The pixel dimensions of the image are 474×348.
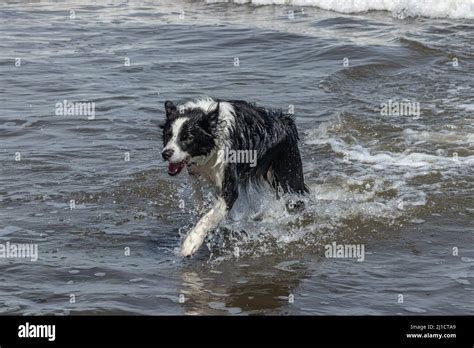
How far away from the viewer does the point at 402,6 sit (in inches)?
784

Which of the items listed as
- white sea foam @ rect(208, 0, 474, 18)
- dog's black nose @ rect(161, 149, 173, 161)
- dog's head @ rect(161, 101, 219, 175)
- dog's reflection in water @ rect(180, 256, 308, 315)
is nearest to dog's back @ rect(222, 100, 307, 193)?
dog's head @ rect(161, 101, 219, 175)

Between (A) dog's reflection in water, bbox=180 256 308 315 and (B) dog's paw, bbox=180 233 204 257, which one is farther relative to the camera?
(B) dog's paw, bbox=180 233 204 257

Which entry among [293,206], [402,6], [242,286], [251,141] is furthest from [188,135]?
[402,6]

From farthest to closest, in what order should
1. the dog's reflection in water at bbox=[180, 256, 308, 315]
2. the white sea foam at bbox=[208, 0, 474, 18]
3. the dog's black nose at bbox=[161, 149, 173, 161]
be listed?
the white sea foam at bbox=[208, 0, 474, 18]
the dog's black nose at bbox=[161, 149, 173, 161]
the dog's reflection in water at bbox=[180, 256, 308, 315]

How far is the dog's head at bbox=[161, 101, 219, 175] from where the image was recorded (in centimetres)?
762

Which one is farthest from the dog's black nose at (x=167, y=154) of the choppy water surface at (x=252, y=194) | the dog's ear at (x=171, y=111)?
the choppy water surface at (x=252, y=194)

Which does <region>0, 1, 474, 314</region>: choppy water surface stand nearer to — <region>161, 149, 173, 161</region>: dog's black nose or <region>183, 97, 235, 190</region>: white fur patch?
<region>183, 97, 235, 190</region>: white fur patch

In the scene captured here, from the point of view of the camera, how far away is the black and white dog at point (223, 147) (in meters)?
7.67

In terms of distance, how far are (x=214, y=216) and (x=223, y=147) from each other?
56cm

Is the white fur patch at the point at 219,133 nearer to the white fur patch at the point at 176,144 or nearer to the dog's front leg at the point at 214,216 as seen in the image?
the dog's front leg at the point at 214,216

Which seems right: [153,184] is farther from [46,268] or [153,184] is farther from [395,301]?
[395,301]

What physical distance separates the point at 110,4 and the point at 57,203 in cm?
1255
